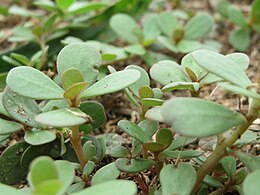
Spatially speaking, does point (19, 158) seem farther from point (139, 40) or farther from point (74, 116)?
point (139, 40)

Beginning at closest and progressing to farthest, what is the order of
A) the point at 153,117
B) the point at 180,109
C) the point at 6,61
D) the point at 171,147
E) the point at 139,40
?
the point at 180,109
the point at 153,117
the point at 171,147
the point at 6,61
the point at 139,40

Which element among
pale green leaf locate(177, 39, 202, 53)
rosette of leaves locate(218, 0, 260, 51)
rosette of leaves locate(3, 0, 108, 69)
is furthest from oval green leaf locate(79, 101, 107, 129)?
rosette of leaves locate(218, 0, 260, 51)

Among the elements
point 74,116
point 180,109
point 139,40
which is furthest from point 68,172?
point 139,40

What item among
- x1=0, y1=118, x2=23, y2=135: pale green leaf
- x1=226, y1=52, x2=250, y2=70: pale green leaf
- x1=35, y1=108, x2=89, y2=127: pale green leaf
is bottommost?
x1=0, y1=118, x2=23, y2=135: pale green leaf

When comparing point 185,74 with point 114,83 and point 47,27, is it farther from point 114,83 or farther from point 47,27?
point 47,27

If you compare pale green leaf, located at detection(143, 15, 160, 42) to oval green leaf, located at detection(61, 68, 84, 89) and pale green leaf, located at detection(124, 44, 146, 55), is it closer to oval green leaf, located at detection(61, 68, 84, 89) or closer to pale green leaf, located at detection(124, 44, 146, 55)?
pale green leaf, located at detection(124, 44, 146, 55)

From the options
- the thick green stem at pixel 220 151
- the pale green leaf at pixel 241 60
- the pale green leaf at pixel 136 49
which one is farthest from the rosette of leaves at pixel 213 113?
the pale green leaf at pixel 136 49
